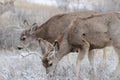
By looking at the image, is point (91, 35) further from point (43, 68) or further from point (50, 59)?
point (43, 68)

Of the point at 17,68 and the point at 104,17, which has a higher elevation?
the point at 104,17

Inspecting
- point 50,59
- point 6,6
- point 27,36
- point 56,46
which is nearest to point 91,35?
point 56,46

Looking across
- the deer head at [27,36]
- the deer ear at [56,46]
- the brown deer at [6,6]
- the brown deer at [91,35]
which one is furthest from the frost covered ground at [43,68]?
the brown deer at [6,6]

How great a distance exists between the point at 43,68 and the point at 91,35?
1.74m

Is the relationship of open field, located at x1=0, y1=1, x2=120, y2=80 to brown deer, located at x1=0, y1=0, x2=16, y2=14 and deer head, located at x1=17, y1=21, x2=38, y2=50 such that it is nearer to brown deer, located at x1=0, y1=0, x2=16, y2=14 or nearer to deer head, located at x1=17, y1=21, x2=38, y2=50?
deer head, located at x1=17, y1=21, x2=38, y2=50

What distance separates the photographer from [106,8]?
30359 mm

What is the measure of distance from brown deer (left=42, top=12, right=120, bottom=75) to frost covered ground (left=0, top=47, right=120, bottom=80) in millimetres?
504

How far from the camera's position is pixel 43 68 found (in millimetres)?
15859

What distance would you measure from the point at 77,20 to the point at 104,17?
0.76 meters

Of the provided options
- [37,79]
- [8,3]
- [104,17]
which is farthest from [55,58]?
[8,3]

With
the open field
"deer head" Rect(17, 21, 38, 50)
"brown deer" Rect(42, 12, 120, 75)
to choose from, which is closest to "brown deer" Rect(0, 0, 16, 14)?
the open field

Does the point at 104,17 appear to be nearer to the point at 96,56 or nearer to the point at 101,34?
the point at 101,34

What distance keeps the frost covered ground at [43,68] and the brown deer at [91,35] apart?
50 centimetres

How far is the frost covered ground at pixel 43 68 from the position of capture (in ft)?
49.7
